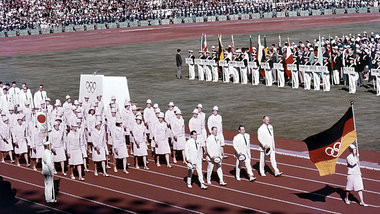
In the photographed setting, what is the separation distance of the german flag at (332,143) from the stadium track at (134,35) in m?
46.3

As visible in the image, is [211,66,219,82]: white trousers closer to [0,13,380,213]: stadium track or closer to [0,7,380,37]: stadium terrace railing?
[0,13,380,213]: stadium track

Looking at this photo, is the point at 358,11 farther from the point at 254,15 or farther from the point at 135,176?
the point at 135,176

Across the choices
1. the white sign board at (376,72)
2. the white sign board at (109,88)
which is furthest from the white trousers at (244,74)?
the white sign board at (109,88)

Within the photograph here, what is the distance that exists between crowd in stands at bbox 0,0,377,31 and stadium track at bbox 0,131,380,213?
6368 cm

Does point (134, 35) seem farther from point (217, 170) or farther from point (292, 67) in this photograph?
point (217, 170)

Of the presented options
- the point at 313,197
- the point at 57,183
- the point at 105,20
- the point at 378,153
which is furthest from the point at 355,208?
the point at 105,20

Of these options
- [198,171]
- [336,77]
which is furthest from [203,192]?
[336,77]

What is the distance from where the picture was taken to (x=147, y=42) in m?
61.4

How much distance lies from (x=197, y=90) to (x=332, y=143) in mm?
18743

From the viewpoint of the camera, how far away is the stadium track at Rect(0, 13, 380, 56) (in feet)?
208

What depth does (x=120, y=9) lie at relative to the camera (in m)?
88.5

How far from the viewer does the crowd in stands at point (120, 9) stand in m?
82.6

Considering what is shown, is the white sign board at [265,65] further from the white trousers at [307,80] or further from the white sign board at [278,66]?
the white trousers at [307,80]

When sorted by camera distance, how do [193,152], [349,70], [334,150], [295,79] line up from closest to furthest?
[334,150], [193,152], [349,70], [295,79]
